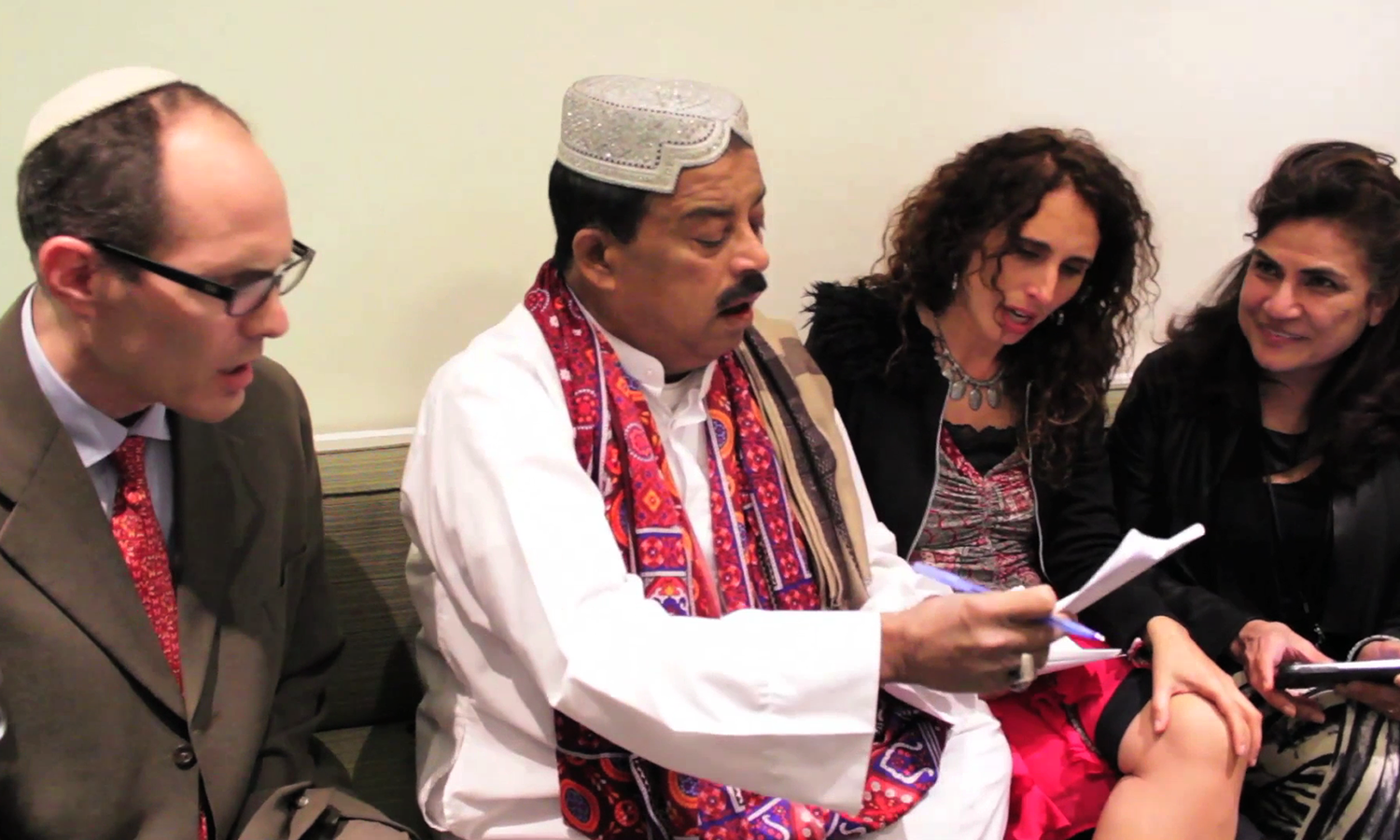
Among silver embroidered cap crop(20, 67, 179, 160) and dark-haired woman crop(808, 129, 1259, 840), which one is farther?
dark-haired woman crop(808, 129, 1259, 840)

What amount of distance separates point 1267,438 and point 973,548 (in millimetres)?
547

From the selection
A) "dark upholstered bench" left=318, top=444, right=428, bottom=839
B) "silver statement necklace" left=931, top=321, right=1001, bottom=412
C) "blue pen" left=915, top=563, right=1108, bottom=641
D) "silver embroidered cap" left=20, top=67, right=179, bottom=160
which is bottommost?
"dark upholstered bench" left=318, top=444, right=428, bottom=839

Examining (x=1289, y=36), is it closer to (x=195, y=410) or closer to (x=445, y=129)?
(x=445, y=129)

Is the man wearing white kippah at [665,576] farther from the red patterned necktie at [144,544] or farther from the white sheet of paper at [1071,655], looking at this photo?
the red patterned necktie at [144,544]

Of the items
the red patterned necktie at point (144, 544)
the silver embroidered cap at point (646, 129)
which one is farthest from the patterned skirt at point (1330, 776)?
the red patterned necktie at point (144, 544)

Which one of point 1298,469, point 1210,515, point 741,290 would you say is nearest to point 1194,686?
point 1210,515

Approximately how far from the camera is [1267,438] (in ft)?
5.88

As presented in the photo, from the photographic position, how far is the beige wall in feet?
5.35

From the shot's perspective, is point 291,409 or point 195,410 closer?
point 195,410

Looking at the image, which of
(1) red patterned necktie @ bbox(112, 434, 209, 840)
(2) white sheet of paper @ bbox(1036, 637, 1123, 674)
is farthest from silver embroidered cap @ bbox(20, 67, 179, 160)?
(2) white sheet of paper @ bbox(1036, 637, 1123, 674)

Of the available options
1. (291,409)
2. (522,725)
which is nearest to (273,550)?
(291,409)

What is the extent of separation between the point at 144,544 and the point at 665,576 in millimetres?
607

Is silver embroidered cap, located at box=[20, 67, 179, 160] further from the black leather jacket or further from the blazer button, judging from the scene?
the black leather jacket

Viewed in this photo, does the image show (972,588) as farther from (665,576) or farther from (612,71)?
(612,71)
